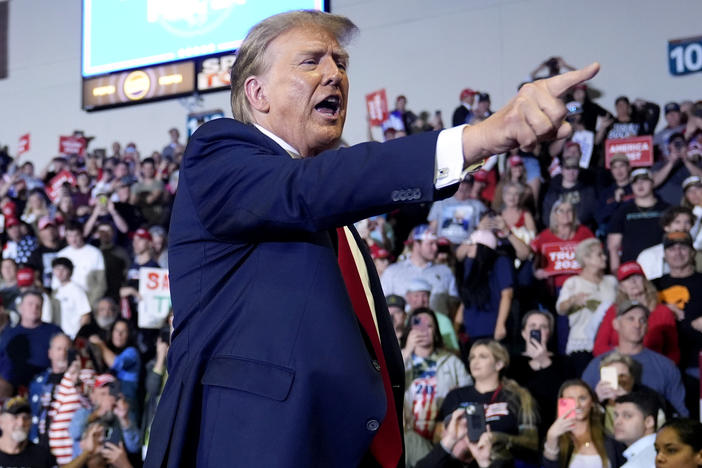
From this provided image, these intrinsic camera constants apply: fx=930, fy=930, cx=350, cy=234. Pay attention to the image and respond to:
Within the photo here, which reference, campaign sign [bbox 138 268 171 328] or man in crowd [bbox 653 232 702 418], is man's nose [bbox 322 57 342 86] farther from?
campaign sign [bbox 138 268 171 328]

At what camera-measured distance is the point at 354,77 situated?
1194cm

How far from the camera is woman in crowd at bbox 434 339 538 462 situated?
5.27 m

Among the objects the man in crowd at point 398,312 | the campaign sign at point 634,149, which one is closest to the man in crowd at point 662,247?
the campaign sign at point 634,149

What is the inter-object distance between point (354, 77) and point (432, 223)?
4791mm

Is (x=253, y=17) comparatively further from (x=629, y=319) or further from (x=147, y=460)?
(x=147, y=460)

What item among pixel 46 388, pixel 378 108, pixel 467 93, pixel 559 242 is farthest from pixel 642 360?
pixel 378 108

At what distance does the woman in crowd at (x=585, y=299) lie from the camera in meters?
6.01

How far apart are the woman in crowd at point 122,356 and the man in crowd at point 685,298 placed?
393cm

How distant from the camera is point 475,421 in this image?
5340 millimetres

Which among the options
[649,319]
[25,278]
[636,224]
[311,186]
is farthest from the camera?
[25,278]

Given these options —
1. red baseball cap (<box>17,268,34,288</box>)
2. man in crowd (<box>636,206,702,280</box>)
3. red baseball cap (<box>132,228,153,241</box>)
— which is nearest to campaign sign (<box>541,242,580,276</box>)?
man in crowd (<box>636,206,702,280</box>)

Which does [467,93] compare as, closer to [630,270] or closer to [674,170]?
[674,170]

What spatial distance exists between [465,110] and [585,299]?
153 inches

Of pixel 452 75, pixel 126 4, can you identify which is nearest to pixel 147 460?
pixel 126 4
